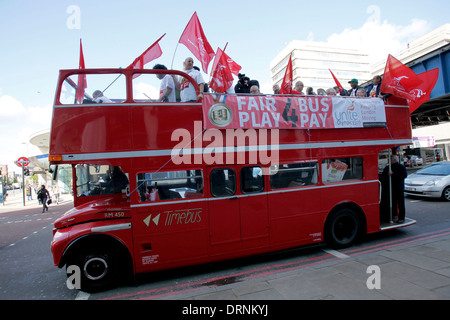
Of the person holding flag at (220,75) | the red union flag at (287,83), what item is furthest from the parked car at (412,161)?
the person holding flag at (220,75)

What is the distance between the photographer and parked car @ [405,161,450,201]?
32.7 ft

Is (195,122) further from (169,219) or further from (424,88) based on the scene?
(424,88)

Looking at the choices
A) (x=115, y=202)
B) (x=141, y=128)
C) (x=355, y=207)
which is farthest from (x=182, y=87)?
(x=355, y=207)

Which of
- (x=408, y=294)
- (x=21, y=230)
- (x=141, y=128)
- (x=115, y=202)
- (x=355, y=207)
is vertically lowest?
(x=21, y=230)

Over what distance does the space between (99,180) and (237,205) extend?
3047 millimetres

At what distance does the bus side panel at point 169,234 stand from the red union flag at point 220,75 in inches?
99.8

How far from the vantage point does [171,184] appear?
4.65 meters

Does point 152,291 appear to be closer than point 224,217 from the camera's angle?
Yes

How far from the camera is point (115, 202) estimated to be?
4.86 metres

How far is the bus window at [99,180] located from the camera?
5.29m

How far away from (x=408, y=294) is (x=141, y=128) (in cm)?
478

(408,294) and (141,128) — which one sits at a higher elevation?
(141,128)

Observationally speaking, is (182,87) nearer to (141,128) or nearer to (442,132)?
(141,128)

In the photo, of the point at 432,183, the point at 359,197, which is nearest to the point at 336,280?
the point at 359,197
